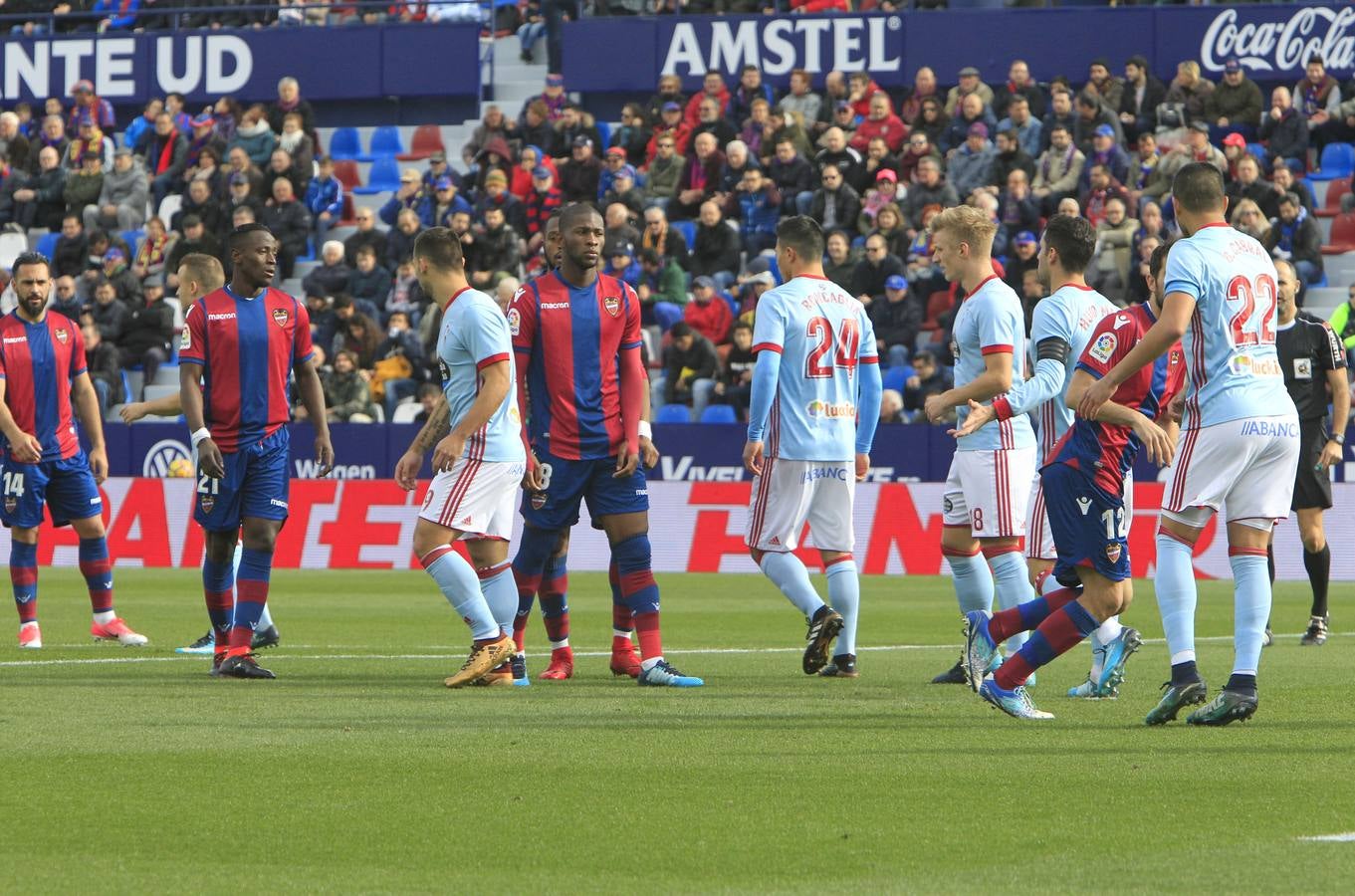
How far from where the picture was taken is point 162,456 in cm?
2580

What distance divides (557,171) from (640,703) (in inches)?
815

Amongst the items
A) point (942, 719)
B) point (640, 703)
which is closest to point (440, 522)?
point (640, 703)

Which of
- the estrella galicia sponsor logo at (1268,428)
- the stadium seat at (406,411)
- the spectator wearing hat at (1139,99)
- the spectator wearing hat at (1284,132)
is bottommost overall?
the stadium seat at (406,411)

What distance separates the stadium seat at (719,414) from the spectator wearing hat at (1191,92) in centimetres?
769

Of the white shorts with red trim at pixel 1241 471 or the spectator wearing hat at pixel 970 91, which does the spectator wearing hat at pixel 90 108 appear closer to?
the spectator wearing hat at pixel 970 91

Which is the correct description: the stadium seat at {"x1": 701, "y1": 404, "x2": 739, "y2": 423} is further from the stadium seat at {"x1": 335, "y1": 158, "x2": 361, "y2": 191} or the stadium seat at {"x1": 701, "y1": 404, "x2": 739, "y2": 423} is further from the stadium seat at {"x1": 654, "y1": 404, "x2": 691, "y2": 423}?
the stadium seat at {"x1": 335, "y1": 158, "x2": 361, "y2": 191}

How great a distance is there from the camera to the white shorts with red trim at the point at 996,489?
10109 mm

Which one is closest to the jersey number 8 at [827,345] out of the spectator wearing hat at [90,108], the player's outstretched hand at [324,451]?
the player's outstretched hand at [324,451]

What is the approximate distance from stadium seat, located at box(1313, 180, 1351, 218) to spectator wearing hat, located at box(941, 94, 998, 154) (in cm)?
446

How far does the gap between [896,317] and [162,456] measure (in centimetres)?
935

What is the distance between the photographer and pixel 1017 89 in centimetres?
2766

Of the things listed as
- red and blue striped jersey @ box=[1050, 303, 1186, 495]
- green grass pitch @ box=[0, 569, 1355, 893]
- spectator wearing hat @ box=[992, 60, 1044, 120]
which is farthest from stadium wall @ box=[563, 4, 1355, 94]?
red and blue striped jersey @ box=[1050, 303, 1186, 495]

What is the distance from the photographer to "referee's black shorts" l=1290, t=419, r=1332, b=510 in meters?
13.7

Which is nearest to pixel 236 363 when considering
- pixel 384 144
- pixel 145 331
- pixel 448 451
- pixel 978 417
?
pixel 448 451
